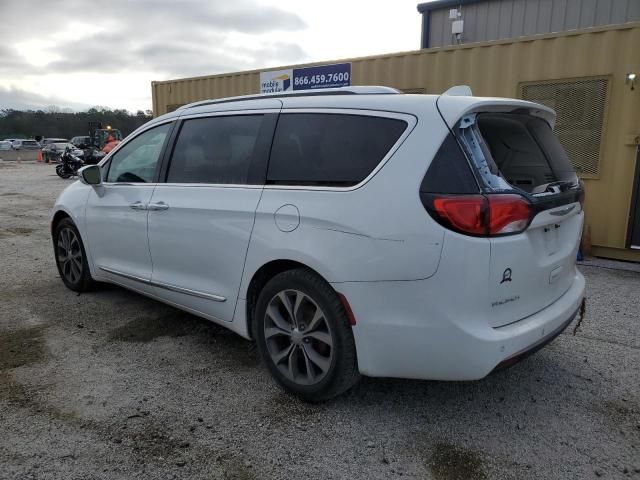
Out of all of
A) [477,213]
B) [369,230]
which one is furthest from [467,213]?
[369,230]

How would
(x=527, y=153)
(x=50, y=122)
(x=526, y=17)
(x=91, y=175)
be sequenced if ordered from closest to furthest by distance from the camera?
(x=527, y=153) < (x=91, y=175) < (x=526, y=17) < (x=50, y=122)

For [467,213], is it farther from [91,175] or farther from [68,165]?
[68,165]

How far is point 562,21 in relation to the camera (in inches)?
423

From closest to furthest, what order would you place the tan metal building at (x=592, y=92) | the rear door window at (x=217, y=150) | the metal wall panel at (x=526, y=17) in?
1. the rear door window at (x=217, y=150)
2. the tan metal building at (x=592, y=92)
3. the metal wall panel at (x=526, y=17)

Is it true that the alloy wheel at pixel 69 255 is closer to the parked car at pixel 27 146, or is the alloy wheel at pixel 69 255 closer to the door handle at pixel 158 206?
the door handle at pixel 158 206

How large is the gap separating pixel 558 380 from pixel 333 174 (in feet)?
6.54

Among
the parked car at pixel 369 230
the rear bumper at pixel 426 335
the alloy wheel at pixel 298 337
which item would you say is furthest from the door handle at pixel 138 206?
the rear bumper at pixel 426 335

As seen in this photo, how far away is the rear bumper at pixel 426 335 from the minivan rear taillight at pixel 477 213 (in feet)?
1.04

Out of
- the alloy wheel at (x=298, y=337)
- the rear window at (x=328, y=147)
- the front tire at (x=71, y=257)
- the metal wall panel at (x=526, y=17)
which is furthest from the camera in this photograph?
the metal wall panel at (x=526, y=17)

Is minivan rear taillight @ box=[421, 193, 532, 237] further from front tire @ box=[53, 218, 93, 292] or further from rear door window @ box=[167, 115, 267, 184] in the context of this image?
front tire @ box=[53, 218, 93, 292]

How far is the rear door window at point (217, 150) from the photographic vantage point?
3217 millimetres

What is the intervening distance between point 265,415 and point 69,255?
10.4 feet

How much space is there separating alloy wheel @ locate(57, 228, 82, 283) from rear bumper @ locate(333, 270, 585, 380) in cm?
334

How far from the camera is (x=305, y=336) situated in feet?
9.20
